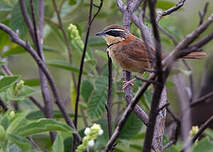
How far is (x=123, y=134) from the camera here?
11.3 ft

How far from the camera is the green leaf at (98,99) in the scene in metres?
3.67

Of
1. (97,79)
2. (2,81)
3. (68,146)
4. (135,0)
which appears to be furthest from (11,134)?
(97,79)

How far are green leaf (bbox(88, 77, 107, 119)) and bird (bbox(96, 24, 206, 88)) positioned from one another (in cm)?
23

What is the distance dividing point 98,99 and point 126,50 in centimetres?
77

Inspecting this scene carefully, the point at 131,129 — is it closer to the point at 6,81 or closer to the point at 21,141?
the point at 6,81

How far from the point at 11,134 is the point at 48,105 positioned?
4.72ft

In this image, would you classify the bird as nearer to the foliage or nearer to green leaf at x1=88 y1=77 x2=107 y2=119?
the foliage

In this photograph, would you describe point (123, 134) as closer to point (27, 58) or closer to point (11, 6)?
point (11, 6)

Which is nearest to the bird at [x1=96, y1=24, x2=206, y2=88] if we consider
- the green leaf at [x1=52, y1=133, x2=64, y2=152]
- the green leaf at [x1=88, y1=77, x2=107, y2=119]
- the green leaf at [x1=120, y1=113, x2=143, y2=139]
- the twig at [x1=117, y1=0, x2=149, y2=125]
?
the green leaf at [x1=88, y1=77, x2=107, y2=119]

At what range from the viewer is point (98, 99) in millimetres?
3758

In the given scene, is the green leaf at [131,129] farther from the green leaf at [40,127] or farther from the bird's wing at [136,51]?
the green leaf at [40,127]

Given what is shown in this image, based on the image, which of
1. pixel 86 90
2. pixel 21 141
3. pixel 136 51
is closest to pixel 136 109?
pixel 21 141

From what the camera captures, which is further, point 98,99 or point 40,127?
point 98,99

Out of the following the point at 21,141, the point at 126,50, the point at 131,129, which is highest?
the point at 21,141
